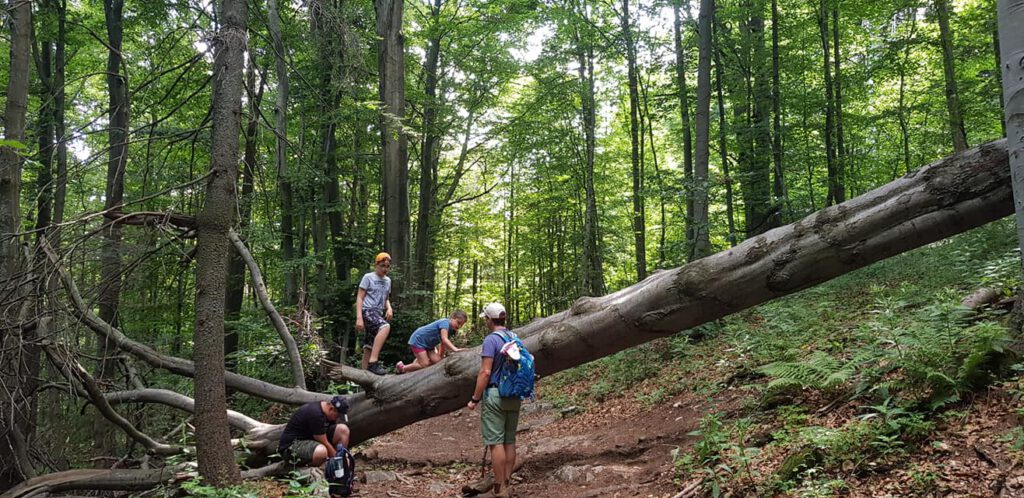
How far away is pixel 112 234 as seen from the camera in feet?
15.4

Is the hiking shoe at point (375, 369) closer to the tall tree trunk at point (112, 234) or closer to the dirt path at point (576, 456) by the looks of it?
the dirt path at point (576, 456)

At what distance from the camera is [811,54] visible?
15.0 meters

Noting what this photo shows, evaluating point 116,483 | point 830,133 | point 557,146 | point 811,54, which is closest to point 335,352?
point 116,483

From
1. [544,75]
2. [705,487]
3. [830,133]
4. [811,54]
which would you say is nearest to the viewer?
[705,487]

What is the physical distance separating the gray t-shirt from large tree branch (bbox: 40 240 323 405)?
1.48 metres

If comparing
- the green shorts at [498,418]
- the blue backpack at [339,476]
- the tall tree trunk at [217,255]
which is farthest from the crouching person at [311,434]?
the green shorts at [498,418]

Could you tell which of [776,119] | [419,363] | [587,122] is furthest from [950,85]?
[419,363]

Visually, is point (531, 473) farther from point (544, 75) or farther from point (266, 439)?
point (544, 75)

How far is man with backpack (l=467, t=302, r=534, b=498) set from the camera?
5500 mm

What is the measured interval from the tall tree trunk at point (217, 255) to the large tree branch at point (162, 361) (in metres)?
0.23

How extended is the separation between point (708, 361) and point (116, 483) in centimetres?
762

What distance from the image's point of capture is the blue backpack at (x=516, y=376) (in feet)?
18.2

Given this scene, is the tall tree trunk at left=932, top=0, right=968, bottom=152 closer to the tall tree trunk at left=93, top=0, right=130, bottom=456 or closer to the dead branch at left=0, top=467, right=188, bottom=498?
the tall tree trunk at left=93, top=0, right=130, bottom=456

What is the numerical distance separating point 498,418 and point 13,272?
15.7 feet
